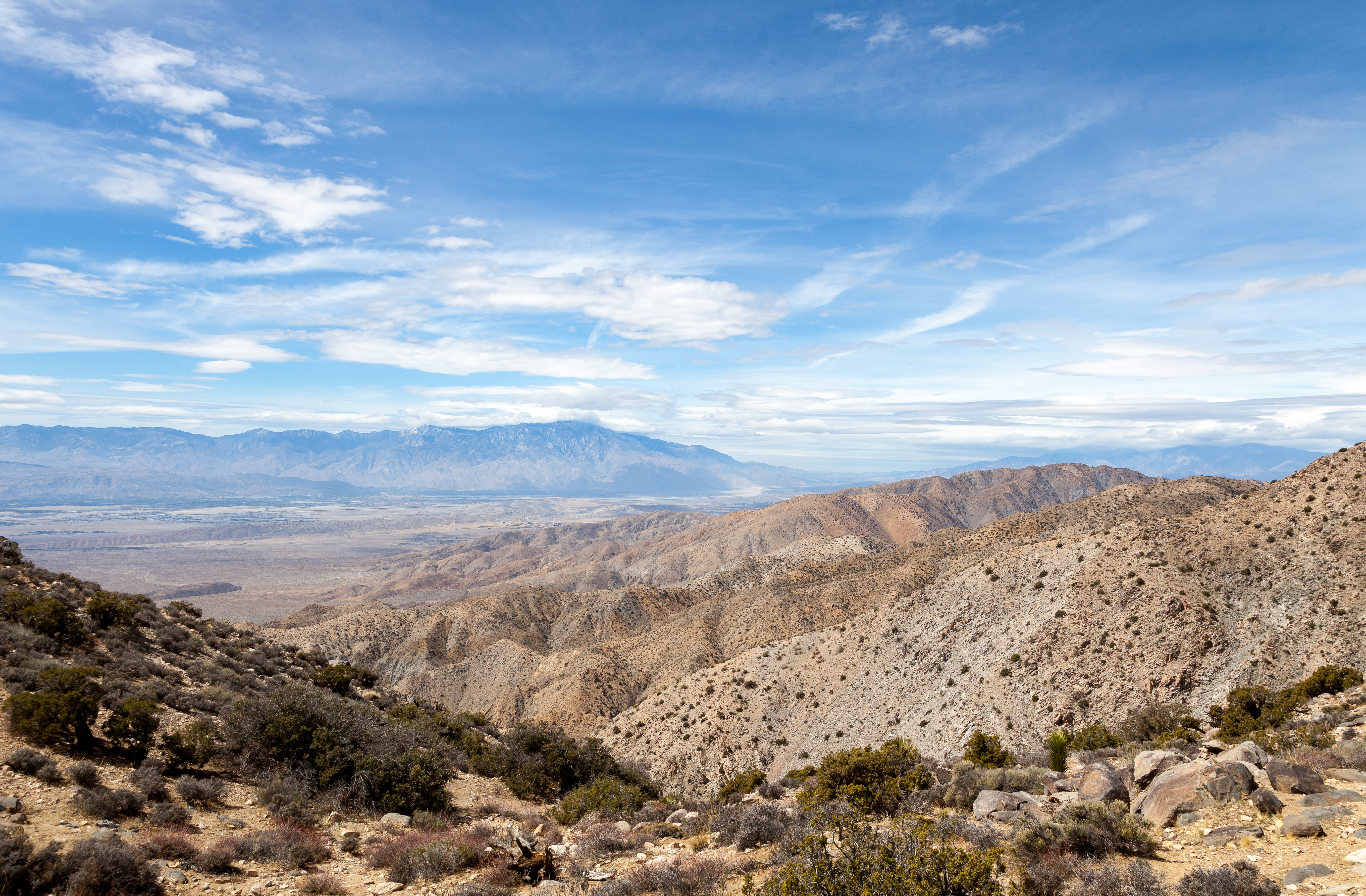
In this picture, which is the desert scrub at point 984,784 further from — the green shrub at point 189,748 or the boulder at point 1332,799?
the green shrub at point 189,748

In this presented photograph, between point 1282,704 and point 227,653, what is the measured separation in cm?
3722

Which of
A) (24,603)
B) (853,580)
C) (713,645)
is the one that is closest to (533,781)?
(24,603)

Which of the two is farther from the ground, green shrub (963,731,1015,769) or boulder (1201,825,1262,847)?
boulder (1201,825,1262,847)

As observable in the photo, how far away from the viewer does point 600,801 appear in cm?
1823

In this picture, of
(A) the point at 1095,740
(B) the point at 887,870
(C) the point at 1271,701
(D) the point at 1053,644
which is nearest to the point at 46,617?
(B) the point at 887,870

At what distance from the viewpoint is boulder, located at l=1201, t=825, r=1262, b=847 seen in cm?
909

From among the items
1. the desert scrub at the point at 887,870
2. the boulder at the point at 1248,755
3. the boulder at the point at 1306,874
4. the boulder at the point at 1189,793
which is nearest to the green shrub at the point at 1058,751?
the boulder at the point at 1248,755

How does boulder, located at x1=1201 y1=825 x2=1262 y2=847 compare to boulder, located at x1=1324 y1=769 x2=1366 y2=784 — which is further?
boulder, located at x1=1324 y1=769 x2=1366 y2=784

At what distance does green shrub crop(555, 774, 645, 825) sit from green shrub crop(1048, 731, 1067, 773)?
1093 cm

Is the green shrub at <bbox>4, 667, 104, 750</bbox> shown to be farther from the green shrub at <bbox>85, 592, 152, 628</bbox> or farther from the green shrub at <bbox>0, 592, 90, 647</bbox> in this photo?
the green shrub at <bbox>85, 592, 152, 628</bbox>

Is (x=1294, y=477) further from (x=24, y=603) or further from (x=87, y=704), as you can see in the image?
(x=24, y=603)

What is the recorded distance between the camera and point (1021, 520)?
246 feet

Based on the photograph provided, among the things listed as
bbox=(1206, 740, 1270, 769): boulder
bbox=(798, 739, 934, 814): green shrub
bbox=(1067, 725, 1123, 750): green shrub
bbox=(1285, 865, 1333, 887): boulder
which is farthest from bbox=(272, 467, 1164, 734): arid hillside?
bbox=(1285, 865, 1333, 887): boulder

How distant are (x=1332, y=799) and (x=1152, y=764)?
2742 mm
